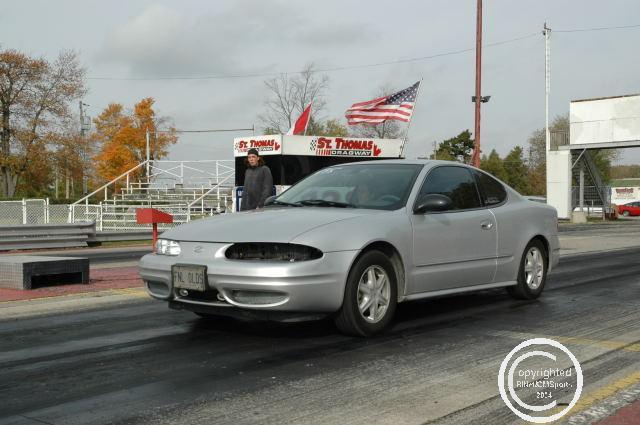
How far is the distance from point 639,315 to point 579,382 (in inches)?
119

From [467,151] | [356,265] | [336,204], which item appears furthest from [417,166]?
[467,151]

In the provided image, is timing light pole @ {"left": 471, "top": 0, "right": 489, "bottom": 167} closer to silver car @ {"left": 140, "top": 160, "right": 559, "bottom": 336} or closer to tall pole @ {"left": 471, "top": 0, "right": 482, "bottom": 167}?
tall pole @ {"left": 471, "top": 0, "right": 482, "bottom": 167}

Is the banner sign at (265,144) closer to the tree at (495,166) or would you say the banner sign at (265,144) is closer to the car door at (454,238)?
the car door at (454,238)

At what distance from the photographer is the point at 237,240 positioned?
548cm

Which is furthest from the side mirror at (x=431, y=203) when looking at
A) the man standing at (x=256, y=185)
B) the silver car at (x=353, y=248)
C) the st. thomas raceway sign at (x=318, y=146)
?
the st. thomas raceway sign at (x=318, y=146)

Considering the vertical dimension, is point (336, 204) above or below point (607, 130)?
below

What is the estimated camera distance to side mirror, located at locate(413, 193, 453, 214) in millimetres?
6332

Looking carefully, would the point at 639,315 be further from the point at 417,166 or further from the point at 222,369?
the point at 222,369

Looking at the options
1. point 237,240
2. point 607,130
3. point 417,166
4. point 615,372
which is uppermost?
point 607,130

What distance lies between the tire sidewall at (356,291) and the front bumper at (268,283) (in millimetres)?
99

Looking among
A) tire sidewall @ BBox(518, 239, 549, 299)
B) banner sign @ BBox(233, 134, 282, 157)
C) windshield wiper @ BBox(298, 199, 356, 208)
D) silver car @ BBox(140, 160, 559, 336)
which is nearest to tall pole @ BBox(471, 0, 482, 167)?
Result: banner sign @ BBox(233, 134, 282, 157)

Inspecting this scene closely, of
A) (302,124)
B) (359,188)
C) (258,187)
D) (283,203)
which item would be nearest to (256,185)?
(258,187)

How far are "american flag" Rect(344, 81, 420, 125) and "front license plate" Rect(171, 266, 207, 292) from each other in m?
18.9

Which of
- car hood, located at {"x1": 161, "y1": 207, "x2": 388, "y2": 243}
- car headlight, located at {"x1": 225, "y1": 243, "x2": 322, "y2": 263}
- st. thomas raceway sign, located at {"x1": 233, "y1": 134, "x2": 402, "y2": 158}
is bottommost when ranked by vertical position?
car headlight, located at {"x1": 225, "y1": 243, "x2": 322, "y2": 263}
